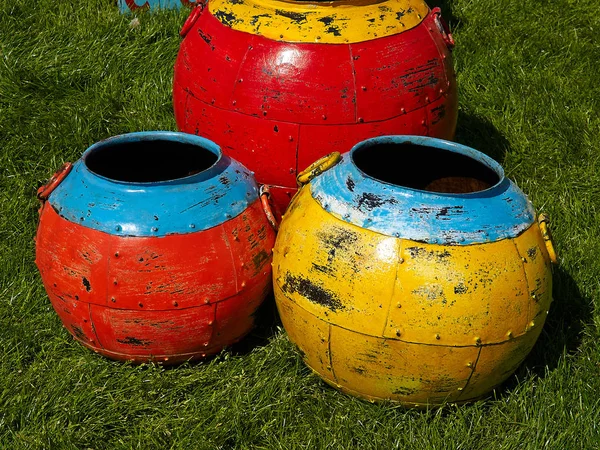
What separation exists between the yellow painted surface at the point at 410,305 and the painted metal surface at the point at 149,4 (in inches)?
145

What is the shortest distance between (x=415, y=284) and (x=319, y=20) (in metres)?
1.39

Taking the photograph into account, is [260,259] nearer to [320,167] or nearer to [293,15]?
[320,167]

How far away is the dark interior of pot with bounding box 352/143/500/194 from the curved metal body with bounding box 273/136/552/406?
330mm

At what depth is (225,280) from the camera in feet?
10.3

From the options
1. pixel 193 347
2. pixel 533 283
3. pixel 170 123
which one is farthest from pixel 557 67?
pixel 193 347

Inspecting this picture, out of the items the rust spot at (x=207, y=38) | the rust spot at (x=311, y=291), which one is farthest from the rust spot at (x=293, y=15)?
the rust spot at (x=311, y=291)

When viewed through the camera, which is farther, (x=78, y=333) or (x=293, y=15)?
(x=293, y=15)

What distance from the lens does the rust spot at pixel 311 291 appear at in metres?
2.88

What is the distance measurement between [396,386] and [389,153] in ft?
3.31

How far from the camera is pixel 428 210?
280cm

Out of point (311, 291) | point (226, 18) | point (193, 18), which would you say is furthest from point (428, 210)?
point (193, 18)

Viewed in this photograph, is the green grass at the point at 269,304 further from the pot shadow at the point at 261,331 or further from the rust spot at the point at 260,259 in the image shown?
the rust spot at the point at 260,259

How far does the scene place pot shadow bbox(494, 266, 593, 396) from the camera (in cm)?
338

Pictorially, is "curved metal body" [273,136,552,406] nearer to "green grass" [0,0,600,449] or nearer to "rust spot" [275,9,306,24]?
"green grass" [0,0,600,449]
